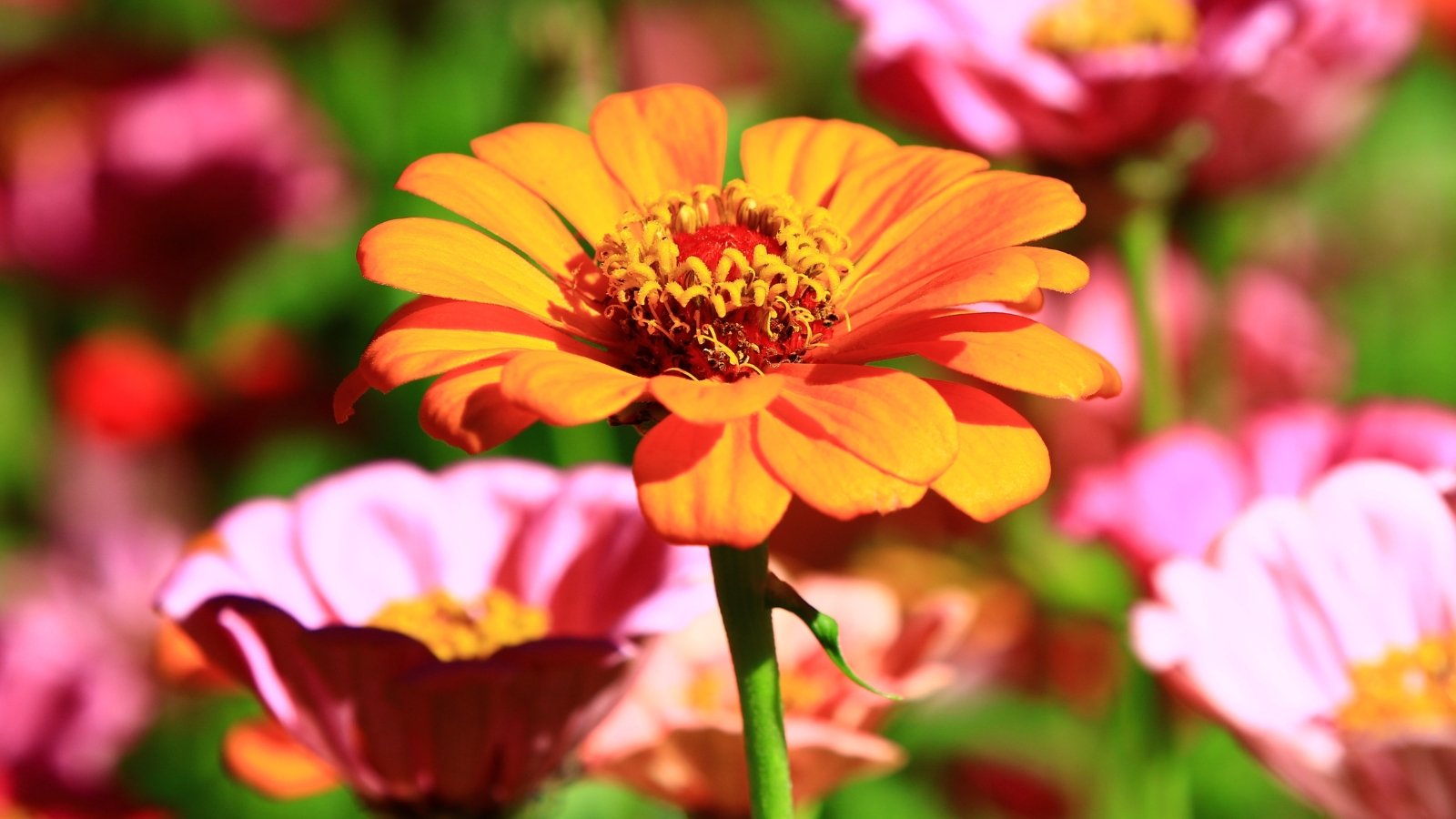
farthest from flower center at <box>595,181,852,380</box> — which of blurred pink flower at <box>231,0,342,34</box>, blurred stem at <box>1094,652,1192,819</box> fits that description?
blurred pink flower at <box>231,0,342,34</box>

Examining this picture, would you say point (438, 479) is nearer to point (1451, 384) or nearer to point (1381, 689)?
point (1381, 689)

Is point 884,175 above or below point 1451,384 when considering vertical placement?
below

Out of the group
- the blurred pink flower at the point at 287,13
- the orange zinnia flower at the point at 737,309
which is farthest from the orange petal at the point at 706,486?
the blurred pink flower at the point at 287,13

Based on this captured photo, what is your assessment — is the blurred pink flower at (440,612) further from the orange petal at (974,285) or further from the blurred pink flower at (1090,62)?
the blurred pink flower at (1090,62)

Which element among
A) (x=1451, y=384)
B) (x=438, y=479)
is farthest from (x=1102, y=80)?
(x=1451, y=384)

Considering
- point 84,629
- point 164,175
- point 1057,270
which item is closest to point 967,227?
point 1057,270

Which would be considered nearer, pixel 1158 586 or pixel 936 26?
pixel 1158 586

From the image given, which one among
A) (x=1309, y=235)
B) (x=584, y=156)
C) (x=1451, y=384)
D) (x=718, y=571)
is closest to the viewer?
(x=718, y=571)
